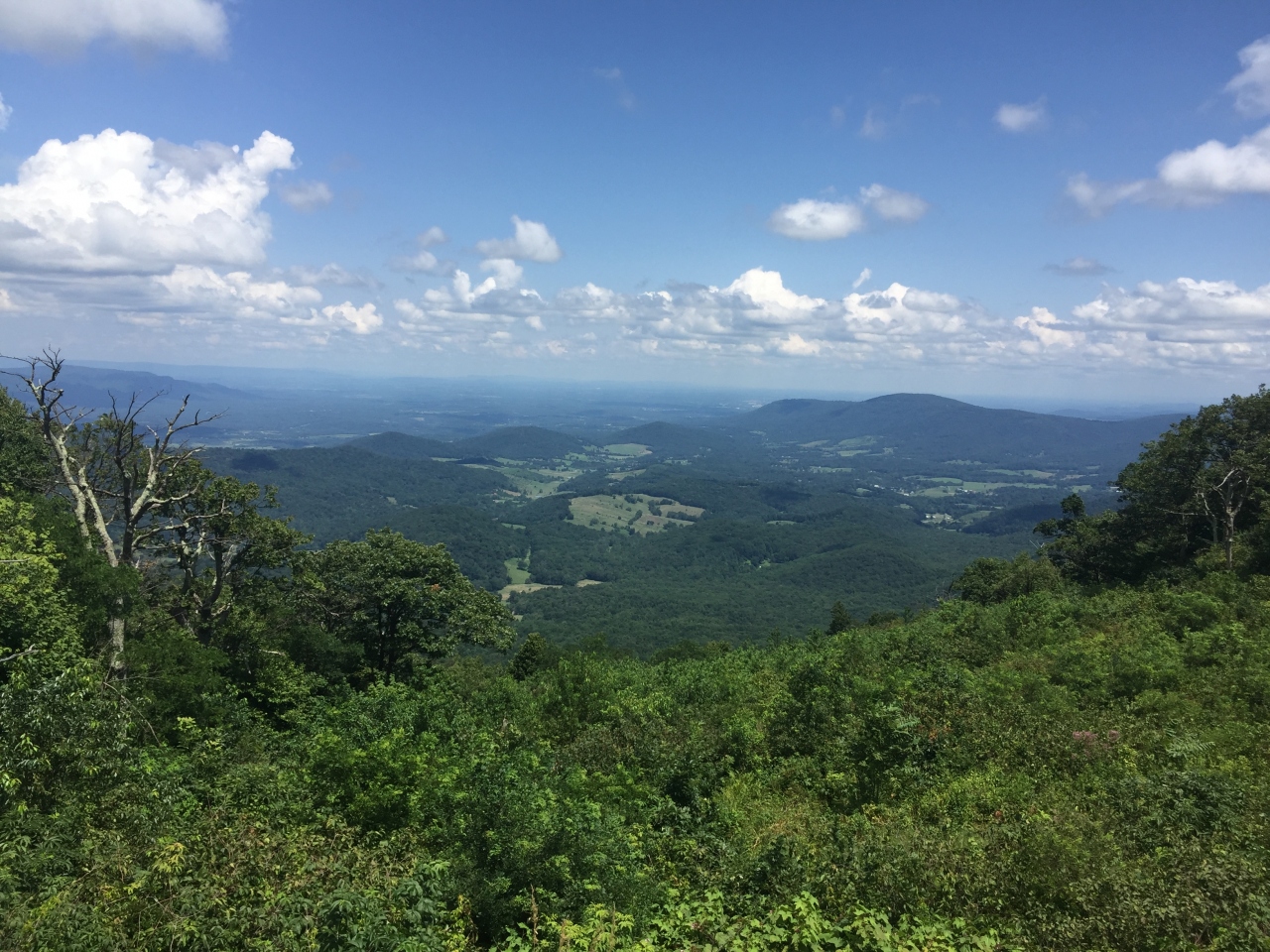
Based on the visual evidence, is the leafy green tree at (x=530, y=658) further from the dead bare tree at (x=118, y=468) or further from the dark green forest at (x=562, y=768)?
the dead bare tree at (x=118, y=468)

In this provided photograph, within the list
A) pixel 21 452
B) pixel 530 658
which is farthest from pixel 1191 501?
pixel 21 452

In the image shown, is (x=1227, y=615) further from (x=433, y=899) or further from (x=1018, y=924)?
(x=433, y=899)

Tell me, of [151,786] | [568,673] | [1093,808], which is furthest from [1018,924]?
[568,673]

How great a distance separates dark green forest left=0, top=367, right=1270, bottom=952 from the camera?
6379 millimetres

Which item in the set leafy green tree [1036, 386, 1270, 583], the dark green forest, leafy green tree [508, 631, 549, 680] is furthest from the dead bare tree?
leafy green tree [1036, 386, 1270, 583]

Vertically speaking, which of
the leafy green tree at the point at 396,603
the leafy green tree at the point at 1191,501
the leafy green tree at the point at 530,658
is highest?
the leafy green tree at the point at 1191,501

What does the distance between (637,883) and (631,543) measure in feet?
565

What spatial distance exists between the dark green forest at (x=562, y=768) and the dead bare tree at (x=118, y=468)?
0.20 metres

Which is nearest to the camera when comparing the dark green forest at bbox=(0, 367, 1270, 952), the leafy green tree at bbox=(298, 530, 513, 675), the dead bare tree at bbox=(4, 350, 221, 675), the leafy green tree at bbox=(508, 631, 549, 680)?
the dark green forest at bbox=(0, 367, 1270, 952)

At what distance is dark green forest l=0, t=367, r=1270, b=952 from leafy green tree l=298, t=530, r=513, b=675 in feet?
0.53

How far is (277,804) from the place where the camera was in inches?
345

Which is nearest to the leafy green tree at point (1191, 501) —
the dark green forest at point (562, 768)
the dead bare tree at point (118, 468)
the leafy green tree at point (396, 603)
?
the dark green forest at point (562, 768)

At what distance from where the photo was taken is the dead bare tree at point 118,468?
53.8 ft

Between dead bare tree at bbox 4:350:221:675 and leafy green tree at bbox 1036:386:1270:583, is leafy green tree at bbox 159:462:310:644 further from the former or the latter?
leafy green tree at bbox 1036:386:1270:583
